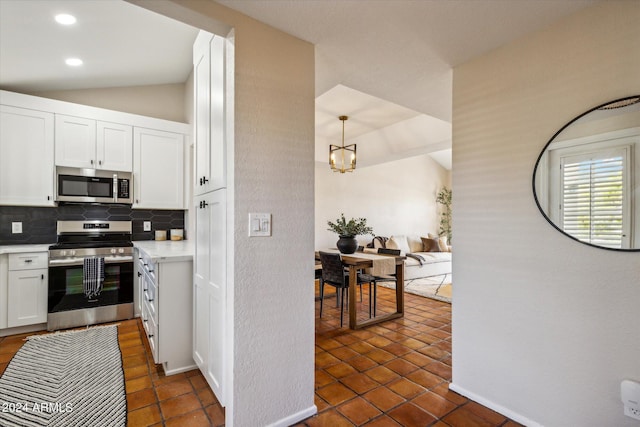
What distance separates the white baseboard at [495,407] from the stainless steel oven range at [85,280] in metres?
3.37

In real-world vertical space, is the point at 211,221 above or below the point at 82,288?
above

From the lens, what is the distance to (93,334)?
2.94 metres

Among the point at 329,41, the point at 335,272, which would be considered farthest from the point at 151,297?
the point at 329,41

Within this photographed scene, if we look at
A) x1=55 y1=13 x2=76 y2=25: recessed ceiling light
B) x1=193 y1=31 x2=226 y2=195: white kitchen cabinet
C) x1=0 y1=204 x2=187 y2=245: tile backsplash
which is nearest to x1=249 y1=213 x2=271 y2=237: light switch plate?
x1=193 y1=31 x2=226 y2=195: white kitchen cabinet

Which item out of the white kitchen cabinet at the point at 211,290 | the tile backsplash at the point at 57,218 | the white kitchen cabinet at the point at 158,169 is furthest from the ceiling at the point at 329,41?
the tile backsplash at the point at 57,218

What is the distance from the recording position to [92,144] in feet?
11.2

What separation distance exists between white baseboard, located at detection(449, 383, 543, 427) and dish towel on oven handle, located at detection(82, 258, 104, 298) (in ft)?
11.4

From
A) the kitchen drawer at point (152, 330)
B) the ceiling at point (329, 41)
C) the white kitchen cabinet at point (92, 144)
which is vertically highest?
the ceiling at point (329, 41)

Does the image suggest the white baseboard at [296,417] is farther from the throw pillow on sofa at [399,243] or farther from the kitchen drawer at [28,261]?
the throw pillow on sofa at [399,243]

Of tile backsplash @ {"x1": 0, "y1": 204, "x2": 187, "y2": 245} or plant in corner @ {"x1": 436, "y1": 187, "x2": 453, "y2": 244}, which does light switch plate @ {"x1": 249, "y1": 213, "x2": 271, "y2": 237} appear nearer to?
tile backsplash @ {"x1": 0, "y1": 204, "x2": 187, "y2": 245}

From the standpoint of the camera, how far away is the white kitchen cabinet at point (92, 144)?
10.7ft

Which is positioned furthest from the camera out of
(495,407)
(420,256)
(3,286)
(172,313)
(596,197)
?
(420,256)

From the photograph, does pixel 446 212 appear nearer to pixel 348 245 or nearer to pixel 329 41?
pixel 348 245

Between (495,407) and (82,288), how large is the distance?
383 centimetres
